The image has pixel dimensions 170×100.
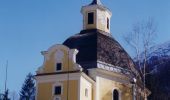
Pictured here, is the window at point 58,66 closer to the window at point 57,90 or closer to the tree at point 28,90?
the window at point 57,90

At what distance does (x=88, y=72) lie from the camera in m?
37.8

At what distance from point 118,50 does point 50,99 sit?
27.4 feet

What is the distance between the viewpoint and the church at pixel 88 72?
117ft

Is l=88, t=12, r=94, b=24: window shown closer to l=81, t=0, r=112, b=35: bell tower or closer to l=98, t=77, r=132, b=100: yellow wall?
l=81, t=0, r=112, b=35: bell tower

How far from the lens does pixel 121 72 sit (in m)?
39.1

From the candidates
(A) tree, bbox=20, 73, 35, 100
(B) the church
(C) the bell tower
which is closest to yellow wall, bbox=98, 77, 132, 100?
(B) the church

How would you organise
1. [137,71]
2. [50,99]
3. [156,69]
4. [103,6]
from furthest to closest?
[156,69] → [103,6] → [137,71] → [50,99]

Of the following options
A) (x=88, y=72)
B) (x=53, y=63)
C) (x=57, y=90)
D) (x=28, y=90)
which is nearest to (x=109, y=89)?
(x=88, y=72)

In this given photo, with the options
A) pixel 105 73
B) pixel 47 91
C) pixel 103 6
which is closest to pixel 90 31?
pixel 103 6

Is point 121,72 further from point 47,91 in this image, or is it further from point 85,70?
point 47,91

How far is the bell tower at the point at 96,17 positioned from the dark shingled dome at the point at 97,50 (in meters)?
→ 1.72

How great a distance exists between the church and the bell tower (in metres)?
1.84

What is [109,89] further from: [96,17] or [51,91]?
[96,17]

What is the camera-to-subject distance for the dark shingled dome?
37.9m
